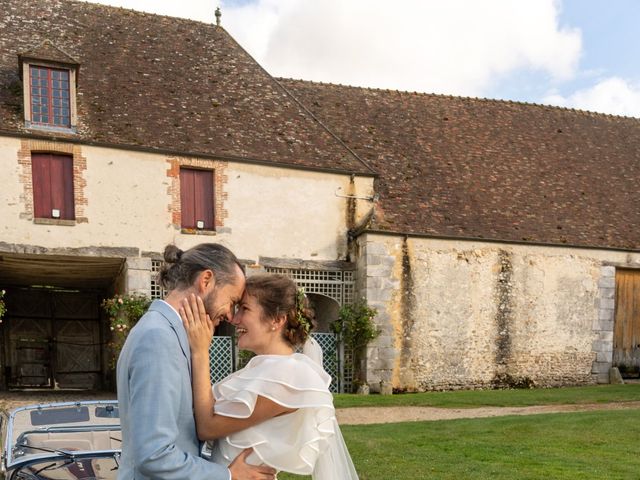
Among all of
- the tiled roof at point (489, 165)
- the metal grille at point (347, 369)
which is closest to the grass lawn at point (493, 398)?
the metal grille at point (347, 369)

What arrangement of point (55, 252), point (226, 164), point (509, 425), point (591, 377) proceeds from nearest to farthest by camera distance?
point (509, 425) → point (55, 252) → point (226, 164) → point (591, 377)

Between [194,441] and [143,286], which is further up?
[194,441]

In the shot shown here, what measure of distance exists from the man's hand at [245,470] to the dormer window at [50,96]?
1255cm

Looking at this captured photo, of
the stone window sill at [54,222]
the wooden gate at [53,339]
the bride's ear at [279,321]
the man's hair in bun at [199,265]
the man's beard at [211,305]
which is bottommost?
the wooden gate at [53,339]

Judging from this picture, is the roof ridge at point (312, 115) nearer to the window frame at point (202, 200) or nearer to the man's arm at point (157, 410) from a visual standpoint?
the window frame at point (202, 200)

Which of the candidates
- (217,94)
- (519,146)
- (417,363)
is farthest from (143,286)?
(519,146)

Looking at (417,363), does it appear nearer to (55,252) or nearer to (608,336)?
(608,336)

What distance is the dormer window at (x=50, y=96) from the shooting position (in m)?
13.3

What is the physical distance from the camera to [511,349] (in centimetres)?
1584

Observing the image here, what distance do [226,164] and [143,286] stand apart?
3.15 m

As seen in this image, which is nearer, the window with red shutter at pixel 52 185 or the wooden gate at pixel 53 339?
the window with red shutter at pixel 52 185

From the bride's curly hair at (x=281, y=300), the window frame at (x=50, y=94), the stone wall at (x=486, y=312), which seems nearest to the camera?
the bride's curly hair at (x=281, y=300)

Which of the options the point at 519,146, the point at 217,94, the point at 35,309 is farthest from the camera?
the point at 35,309

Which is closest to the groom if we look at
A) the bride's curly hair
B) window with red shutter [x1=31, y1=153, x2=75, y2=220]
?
the bride's curly hair
